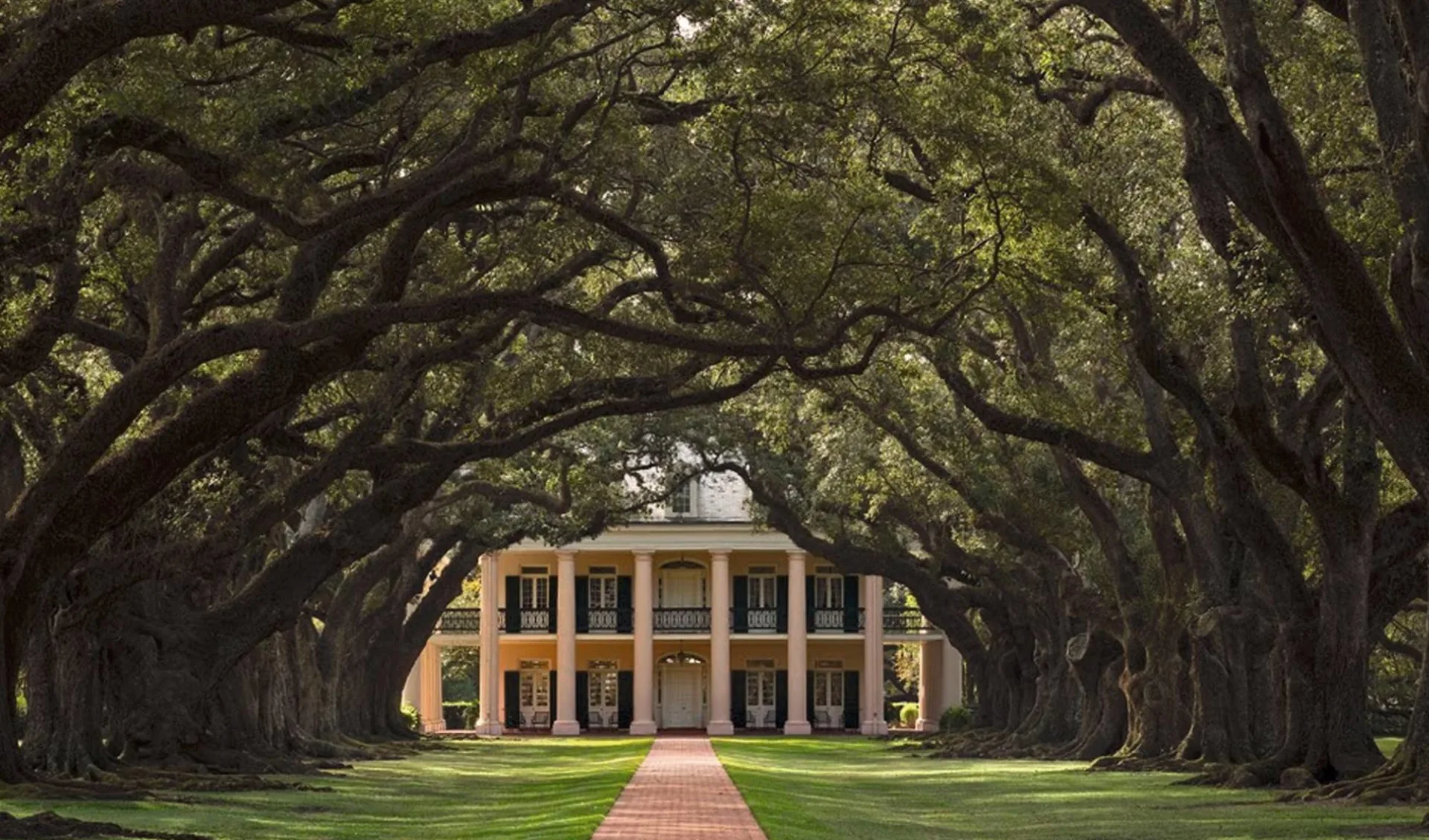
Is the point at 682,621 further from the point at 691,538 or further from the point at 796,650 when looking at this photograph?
A: the point at 796,650

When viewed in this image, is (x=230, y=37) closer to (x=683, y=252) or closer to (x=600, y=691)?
(x=683, y=252)

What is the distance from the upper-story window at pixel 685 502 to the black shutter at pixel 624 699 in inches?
218

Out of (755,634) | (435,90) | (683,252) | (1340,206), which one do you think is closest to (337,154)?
(435,90)

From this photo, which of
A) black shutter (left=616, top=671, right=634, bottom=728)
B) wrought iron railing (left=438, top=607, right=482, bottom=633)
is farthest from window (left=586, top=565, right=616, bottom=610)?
wrought iron railing (left=438, top=607, right=482, bottom=633)

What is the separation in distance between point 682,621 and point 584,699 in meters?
4.25

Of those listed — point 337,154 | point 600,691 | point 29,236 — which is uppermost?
point 337,154

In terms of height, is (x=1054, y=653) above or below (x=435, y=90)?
below

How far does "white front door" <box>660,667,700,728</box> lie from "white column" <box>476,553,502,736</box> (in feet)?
20.4

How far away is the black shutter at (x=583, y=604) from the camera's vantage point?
73.8 meters

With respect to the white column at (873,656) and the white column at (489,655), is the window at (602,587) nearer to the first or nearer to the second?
the white column at (489,655)

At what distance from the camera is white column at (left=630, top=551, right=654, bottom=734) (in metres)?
69.9

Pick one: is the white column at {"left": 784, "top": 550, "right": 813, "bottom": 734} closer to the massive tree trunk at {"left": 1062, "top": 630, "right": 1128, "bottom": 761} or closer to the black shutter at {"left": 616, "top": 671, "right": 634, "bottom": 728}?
the black shutter at {"left": 616, "top": 671, "right": 634, "bottom": 728}

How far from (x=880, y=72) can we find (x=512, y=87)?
3388 mm

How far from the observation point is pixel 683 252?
23.8 meters
